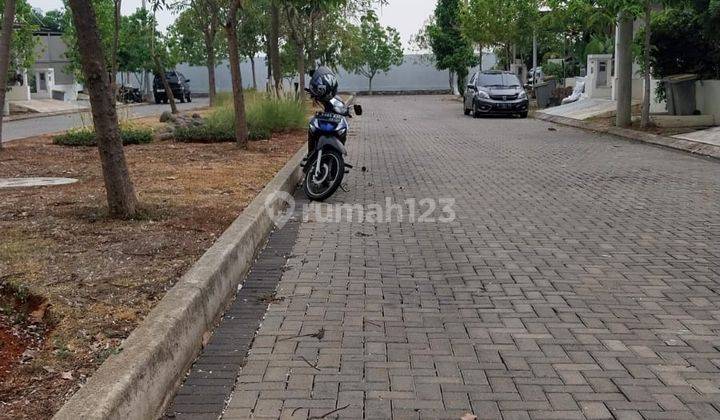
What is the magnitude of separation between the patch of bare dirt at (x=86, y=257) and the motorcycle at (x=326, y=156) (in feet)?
2.43

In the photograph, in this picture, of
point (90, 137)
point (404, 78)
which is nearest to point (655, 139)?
point (90, 137)

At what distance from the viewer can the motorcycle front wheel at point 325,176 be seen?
982 centimetres

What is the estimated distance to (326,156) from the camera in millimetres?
9883

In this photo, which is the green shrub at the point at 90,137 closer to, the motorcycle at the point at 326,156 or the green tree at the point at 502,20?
the motorcycle at the point at 326,156

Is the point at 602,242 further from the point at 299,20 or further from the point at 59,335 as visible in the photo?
the point at 299,20

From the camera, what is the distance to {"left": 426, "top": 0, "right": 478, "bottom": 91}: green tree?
173 feet

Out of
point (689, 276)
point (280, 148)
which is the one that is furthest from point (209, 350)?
point (280, 148)

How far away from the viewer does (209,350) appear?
15.3 ft

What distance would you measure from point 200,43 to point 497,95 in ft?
119

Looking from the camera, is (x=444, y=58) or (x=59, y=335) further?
(x=444, y=58)

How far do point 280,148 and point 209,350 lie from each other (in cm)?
1061

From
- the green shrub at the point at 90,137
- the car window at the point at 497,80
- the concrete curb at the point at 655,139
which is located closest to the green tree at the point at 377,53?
the car window at the point at 497,80

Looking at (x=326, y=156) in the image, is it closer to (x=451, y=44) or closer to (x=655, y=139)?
(x=655, y=139)

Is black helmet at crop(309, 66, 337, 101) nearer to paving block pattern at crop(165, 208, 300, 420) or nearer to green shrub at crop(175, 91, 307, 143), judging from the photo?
paving block pattern at crop(165, 208, 300, 420)
